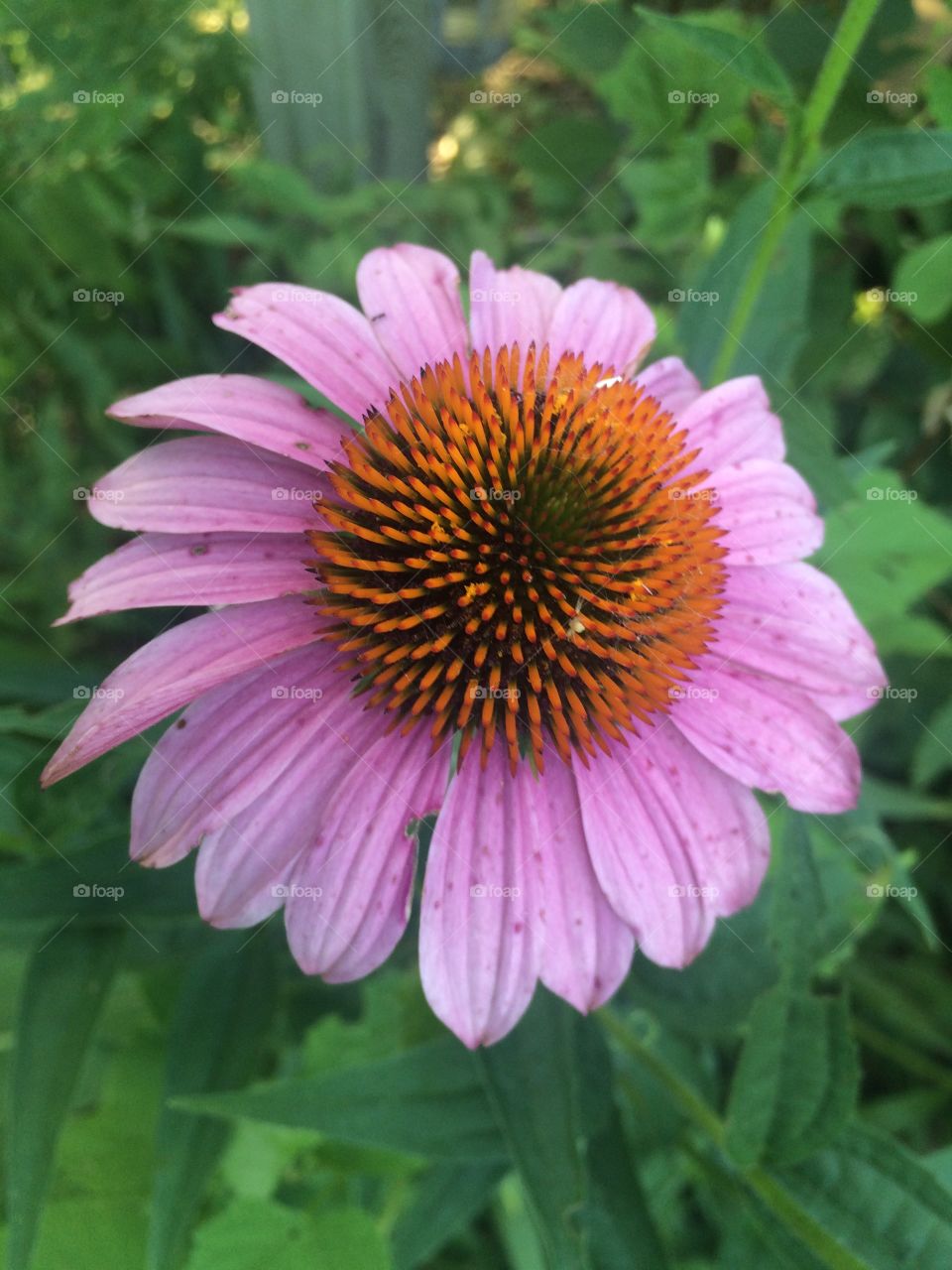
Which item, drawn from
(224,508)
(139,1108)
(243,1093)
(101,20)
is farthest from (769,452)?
(101,20)

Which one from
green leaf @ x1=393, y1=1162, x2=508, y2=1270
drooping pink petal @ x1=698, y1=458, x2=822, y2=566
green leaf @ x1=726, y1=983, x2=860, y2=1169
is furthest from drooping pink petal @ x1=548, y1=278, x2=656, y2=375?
green leaf @ x1=393, y1=1162, x2=508, y2=1270

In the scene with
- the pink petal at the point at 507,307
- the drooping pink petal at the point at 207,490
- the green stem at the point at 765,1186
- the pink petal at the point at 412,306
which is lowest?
the green stem at the point at 765,1186

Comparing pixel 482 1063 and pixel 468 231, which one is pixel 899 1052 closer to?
pixel 482 1063

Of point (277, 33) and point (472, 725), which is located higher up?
point (277, 33)

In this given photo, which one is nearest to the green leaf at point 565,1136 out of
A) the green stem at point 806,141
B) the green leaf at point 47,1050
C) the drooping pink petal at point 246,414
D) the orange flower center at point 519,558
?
the orange flower center at point 519,558

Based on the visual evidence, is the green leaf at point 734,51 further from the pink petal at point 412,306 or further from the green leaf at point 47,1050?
the green leaf at point 47,1050

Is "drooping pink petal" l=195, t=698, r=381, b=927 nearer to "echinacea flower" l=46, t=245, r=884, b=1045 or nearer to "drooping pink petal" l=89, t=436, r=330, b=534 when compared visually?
"echinacea flower" l=46, t=245, r=884, b=1045

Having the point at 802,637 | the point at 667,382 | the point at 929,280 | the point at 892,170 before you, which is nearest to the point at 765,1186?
the point at 802,637
